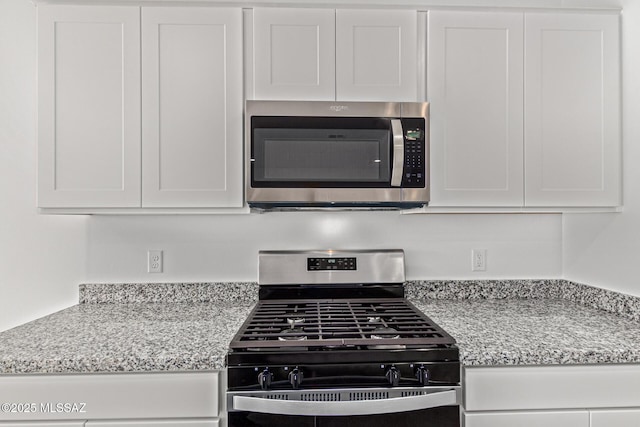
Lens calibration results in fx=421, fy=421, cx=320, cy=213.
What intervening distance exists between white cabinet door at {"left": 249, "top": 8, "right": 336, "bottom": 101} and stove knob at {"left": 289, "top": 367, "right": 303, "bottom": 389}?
1.07 meters

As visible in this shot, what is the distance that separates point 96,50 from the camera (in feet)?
5.56

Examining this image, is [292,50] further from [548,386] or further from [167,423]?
[548,386]

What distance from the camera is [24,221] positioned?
78.3 inches

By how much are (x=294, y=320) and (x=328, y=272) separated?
0.42m

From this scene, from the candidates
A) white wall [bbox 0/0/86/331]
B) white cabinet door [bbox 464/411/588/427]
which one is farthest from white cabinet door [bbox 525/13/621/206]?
white wall [bbox 0/0/86/331]

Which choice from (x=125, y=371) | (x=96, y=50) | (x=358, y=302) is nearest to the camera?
(x=125, y=371)

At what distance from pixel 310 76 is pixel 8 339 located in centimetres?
145

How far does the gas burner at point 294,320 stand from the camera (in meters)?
1.59

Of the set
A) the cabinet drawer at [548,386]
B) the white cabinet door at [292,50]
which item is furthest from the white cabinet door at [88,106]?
the cabinet drawer at [548,386]

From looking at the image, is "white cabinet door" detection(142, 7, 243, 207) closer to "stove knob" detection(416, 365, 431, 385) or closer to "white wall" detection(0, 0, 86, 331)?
"white wall" detection(0, 0, 86, 331)

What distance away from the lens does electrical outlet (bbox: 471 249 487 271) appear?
212 centimetres

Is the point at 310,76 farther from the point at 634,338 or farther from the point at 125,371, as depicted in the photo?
the point at 634,338

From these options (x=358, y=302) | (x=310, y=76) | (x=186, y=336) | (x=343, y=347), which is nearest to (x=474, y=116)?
(x=310, y=76)

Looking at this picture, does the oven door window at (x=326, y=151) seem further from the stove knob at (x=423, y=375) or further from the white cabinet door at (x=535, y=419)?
the white cabinet door at (x=535, y=419)
